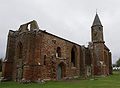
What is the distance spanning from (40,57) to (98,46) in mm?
17363

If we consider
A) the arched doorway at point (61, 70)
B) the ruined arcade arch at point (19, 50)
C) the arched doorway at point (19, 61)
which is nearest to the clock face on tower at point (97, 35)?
the arched doorway at point (61, 70)

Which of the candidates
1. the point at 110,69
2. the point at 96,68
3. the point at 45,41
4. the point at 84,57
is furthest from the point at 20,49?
the point at 110,69

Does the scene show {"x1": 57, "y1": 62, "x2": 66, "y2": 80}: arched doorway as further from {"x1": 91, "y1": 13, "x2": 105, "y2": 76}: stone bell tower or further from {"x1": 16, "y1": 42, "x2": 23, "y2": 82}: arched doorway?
{"x1": 91, "y1": 13, "x2": 105, "y2": 76}: stone bell tower

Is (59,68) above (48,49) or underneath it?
underneath

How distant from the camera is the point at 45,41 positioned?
21.3m

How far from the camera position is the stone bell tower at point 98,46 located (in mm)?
31186

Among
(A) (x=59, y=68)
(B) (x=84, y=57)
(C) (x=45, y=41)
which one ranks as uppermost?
(C) (x=45, y=41)

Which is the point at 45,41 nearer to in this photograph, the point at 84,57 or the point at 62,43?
the point at 62,43

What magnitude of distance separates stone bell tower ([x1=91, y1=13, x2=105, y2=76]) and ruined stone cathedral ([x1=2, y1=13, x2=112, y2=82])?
22cm

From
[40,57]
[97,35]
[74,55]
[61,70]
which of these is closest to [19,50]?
[40,57]

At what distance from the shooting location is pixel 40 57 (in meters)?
19.8

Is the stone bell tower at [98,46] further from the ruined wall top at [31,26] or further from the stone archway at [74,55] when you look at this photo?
the ruined wall top at [31,26]

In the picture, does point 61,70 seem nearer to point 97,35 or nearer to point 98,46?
point 98,46

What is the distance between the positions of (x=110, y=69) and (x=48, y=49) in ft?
88.3
